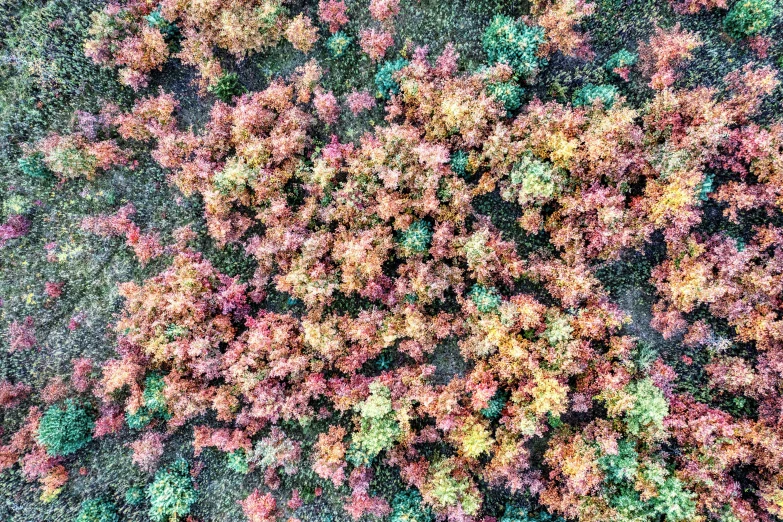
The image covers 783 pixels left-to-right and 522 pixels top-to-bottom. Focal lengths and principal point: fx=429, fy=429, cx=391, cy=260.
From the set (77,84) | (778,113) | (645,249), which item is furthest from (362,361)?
(778,113)

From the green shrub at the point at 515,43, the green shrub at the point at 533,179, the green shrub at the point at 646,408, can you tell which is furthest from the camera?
the green shrub at the point at 515,43

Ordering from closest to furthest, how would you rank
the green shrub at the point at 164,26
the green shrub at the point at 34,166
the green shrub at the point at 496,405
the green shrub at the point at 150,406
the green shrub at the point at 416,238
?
the green shrub at the point at 496,405 < the green shrub at the point at 416,238 < the green shrub at the point at 150,406 < the green shrub at the point at 164,26 < the green shrub at the point at 34,166

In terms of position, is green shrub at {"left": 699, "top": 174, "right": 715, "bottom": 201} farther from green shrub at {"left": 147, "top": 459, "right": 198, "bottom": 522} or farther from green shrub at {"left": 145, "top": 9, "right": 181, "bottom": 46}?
green shrub at {"left": 147, "top": 459, "right": 198, "bottom": 522}

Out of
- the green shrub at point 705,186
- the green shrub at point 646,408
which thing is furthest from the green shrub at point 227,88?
the green shrub at point 646,408

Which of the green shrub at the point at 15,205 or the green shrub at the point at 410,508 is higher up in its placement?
the green shrub at the point at 15,205

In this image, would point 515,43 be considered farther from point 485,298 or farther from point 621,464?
point 621,464

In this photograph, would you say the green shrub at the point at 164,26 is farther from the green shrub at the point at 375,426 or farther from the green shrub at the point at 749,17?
the green shrub at the point at 749,17

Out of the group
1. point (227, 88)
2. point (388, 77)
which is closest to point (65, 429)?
point (227, 88)
